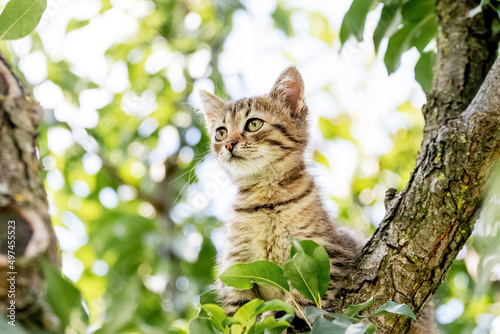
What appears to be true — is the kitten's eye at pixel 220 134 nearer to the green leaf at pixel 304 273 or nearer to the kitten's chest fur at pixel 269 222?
the kitten's chest fur at pixel 269 222

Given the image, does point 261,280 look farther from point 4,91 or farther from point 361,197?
point 361,197

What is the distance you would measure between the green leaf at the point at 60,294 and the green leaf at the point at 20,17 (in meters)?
1.02

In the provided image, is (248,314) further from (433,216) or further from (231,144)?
(231,144)

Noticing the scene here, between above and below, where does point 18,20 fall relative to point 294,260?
above

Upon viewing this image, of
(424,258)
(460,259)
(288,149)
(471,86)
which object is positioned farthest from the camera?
(460,259)

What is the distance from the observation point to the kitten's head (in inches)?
154

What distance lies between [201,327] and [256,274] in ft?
1.06

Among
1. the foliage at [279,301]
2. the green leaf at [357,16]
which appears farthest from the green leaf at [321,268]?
the green leaf at [357,16]

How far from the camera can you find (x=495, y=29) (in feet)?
10.9

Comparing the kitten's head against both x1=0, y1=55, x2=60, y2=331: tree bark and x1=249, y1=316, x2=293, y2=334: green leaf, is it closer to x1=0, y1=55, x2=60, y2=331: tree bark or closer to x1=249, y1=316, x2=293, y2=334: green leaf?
x1=249, y1=316, x2=293, y2=334: green leaf

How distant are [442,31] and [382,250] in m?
1.62

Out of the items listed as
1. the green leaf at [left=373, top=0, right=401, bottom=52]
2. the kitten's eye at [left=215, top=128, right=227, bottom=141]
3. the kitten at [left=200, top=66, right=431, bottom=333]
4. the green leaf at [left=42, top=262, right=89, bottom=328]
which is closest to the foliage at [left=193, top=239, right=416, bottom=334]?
the green leaf at [left=42, top=262, right=89, bottom=328]

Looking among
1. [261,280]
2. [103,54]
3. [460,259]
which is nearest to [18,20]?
[261,280]

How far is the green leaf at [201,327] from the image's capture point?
1898 millimetres
